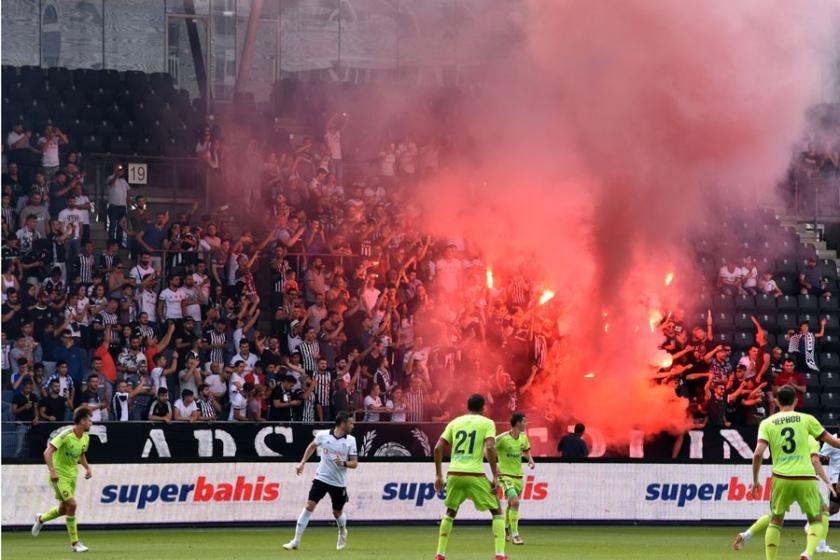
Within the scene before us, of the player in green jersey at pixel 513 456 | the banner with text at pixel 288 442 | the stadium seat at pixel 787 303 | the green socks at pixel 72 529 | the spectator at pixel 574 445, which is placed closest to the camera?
the green socks at pixel 72 529

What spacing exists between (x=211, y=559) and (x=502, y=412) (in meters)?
10.6

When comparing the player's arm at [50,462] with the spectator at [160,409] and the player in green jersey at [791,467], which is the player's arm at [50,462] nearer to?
the spectator at [160,409]

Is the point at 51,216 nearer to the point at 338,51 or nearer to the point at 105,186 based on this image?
the point at 105,186

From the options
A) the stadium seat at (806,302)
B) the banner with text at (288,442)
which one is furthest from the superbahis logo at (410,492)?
the stadium seat at (806,302)

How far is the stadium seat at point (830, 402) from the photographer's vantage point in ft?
100

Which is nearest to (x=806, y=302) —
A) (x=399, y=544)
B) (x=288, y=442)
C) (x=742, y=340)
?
(x=742, y=340)

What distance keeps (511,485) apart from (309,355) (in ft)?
22.3

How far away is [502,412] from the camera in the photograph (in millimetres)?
26953

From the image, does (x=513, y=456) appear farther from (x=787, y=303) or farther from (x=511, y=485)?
(x=787, y=303)

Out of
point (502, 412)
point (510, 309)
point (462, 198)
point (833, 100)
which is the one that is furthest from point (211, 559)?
point (833, 100)

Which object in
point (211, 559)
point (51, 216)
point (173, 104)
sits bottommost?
point (211, 559)

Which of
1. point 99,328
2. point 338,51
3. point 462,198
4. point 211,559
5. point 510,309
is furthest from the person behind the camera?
point 338,51

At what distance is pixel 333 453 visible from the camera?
18875 mm

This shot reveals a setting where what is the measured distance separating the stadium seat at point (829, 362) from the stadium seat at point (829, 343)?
421mm
